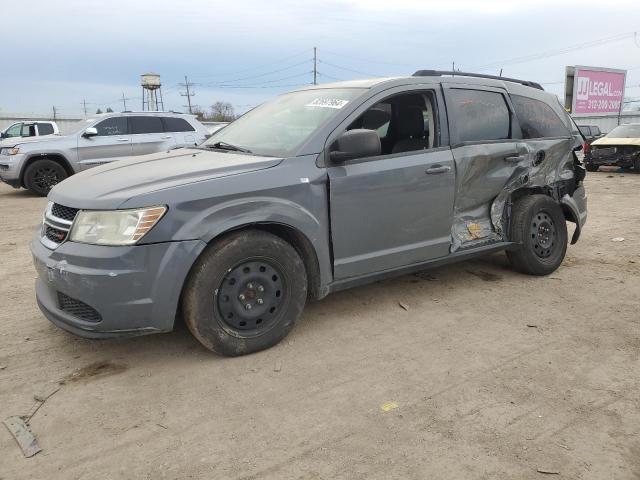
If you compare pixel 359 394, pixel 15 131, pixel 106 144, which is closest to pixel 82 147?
pixel 106 144

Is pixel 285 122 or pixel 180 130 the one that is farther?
pixel 180 130

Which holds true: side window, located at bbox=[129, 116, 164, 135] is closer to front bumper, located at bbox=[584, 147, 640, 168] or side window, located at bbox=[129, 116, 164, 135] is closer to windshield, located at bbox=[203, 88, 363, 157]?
windshield, located at bbox=[203, 88, 363, 157]

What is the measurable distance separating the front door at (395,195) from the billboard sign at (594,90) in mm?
28574

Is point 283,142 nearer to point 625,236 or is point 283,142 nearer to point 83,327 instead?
point 83,327

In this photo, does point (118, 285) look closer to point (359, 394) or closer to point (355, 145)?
point (359, 394)

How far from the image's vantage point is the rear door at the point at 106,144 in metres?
11.0

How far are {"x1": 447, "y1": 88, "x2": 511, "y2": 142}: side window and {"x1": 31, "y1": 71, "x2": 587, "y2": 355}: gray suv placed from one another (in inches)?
0.6

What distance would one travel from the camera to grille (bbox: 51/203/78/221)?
3.14 metres

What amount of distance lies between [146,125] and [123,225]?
960 centimetres

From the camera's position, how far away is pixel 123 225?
2.94 m

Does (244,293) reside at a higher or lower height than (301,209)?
lower

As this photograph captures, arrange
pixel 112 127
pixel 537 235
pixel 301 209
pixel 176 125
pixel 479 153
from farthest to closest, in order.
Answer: pixel 176 125, pixel 112 127, pixel 537 235, pixel 479 153, pixel 301 209

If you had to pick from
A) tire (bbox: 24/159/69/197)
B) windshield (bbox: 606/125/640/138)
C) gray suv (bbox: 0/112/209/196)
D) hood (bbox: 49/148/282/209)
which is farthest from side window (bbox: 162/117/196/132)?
windshield (bbox: 606/125/640/138)

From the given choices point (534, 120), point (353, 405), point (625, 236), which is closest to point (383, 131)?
point (534, 120)
